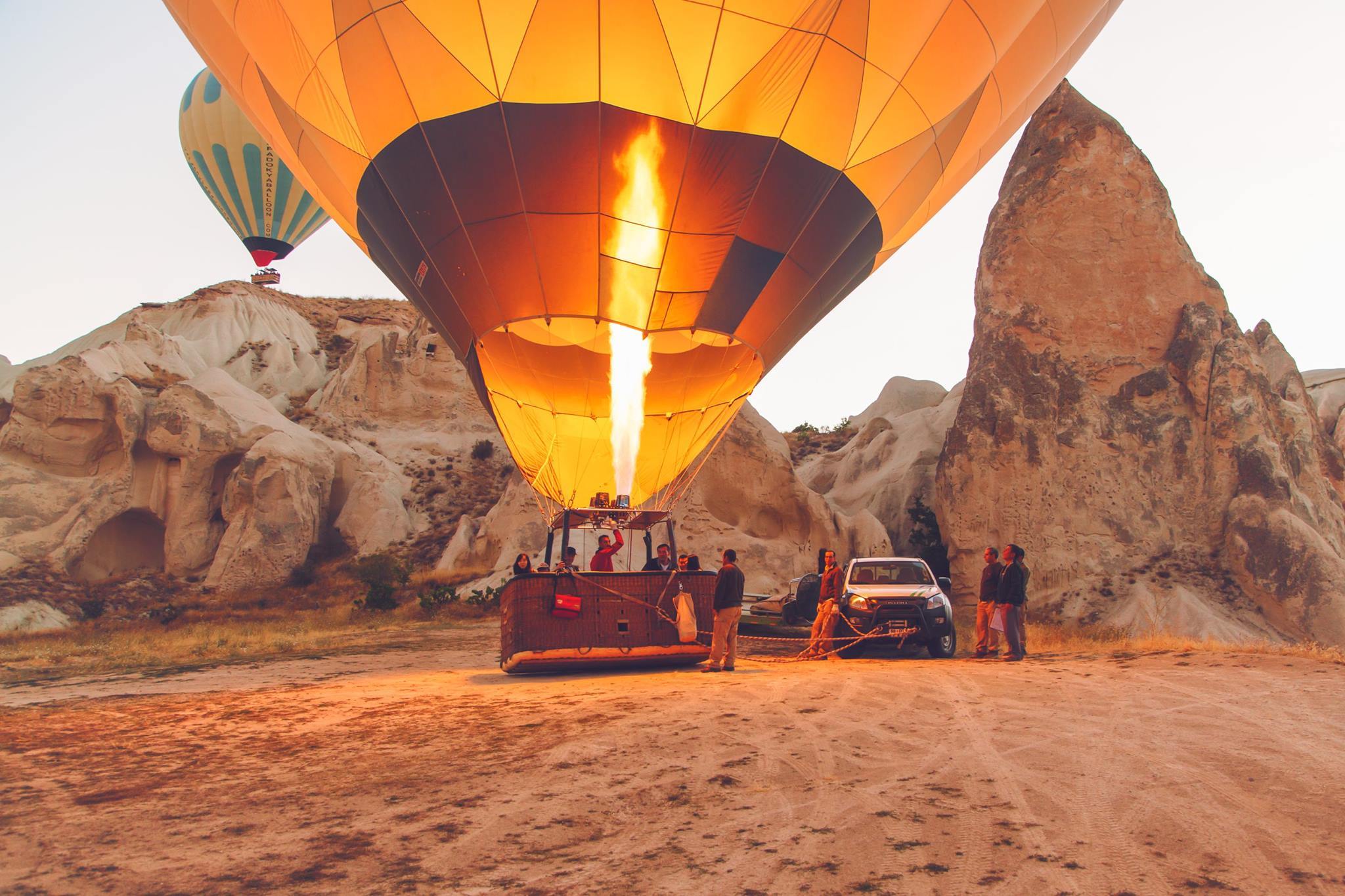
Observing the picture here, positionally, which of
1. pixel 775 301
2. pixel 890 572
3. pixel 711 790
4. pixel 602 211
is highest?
pixel 602 211

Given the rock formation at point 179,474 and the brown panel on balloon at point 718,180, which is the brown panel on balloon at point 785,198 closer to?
the brown panel on balloon at point 718,180

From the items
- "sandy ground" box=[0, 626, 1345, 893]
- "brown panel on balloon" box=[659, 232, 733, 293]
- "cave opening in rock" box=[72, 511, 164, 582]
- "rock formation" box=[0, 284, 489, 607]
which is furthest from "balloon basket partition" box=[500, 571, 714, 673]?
"cave opening in rock" box=[72, 511, 164, 582]

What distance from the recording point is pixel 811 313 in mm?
9938

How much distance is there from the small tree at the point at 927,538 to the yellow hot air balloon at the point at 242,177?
102 ft

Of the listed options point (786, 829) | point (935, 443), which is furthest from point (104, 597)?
point (786, 829)

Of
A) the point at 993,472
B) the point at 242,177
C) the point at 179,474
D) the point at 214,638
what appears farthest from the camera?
the point at 242,177

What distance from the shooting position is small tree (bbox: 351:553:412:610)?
21.7 meters

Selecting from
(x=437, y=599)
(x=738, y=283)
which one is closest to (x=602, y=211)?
(x=738, y=283)

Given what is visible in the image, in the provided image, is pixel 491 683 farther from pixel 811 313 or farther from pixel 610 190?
pixel 811 313

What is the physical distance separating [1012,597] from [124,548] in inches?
1151

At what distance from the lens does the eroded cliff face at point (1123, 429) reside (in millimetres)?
18031

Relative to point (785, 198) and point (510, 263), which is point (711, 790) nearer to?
point (510, 263)

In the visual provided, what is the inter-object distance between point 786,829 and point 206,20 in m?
10.4

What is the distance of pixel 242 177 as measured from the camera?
42.8m
